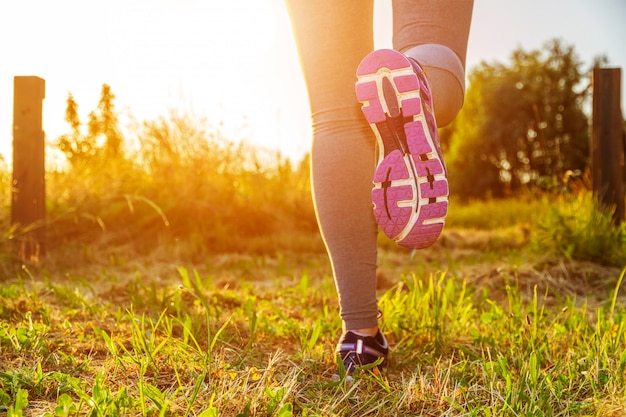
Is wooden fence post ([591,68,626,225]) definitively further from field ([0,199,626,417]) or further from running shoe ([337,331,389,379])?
running shoe ([337,331,389,379])

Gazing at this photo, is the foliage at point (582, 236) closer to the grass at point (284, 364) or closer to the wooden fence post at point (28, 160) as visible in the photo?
the grass at point (284, 364)

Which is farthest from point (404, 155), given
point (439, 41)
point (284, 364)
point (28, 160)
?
point (28, 160)

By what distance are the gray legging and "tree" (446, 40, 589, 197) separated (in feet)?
70.3

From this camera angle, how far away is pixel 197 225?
462 centimetres

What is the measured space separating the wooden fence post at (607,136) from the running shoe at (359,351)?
3201mm

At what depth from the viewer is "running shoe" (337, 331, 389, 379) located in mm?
1455

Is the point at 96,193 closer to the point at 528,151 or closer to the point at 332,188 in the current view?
the point at 332,188

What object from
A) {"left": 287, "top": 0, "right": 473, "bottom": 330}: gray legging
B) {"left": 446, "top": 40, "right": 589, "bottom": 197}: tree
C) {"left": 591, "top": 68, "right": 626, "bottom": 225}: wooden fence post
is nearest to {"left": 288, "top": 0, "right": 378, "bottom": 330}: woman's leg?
{"left": 287, "top": 0, "right": 473, "bottom": 330}: gray legging

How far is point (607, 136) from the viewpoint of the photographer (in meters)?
4.22

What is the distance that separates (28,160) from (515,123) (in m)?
21.8

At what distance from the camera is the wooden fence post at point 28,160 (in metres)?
3.50

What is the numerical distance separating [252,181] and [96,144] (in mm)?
1549

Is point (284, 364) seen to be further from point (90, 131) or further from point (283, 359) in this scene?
point (90, 131)

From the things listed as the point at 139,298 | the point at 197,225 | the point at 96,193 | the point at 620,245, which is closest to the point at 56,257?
the point at 96,193
